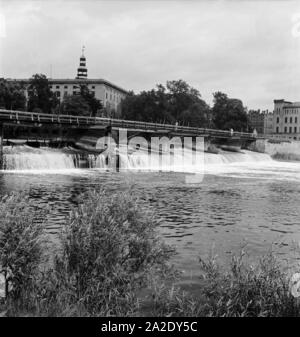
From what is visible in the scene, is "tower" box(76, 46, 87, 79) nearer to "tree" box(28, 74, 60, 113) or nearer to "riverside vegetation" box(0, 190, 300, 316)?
"tree" box(28, 74, 60, 113)

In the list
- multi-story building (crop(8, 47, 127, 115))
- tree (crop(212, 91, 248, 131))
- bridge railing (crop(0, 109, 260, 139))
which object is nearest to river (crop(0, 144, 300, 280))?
bridge railing (crop(0, 109, 260, 139))

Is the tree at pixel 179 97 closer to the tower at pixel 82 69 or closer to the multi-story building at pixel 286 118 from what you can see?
the multi-story building at pixel 286 118

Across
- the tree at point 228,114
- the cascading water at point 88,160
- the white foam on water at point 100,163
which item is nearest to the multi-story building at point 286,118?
the tree at point 228,114

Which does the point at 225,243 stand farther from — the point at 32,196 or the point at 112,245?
the point at 32,196

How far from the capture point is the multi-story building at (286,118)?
14450 cm

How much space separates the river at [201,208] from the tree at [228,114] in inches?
3164

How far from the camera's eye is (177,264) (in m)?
12.7

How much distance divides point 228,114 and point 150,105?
959 inches

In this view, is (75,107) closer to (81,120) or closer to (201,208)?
(81,120)

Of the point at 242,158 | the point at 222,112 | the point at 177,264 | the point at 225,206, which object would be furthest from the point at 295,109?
the point at 177,264

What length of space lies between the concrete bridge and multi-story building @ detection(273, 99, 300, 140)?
6604 centimetres

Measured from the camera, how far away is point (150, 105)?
341ft

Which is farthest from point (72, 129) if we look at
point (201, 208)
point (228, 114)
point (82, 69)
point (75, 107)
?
point (82, 69)
